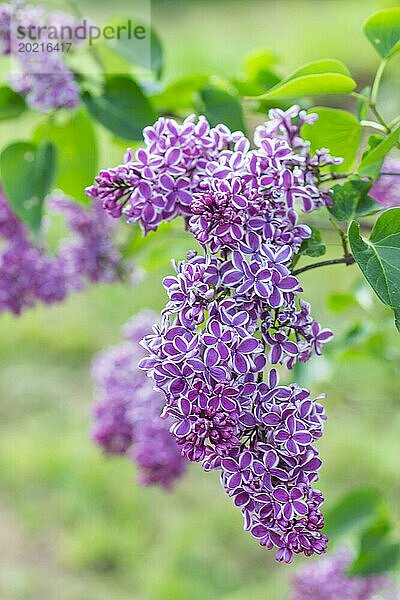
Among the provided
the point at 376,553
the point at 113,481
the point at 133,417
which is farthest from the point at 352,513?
the point at 113,481

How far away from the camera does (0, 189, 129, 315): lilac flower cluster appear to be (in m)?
1.05

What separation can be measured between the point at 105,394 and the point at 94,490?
1.02 meters

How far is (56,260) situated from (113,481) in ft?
3.78

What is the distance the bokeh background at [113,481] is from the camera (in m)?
1.88

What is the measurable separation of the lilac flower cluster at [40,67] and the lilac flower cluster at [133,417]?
1.10ft

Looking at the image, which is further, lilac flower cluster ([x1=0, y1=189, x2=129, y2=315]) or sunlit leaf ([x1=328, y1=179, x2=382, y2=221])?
lilac flower cluster ([x1=0, y1=189, x2=129, y2=315])

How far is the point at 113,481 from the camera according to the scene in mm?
2148

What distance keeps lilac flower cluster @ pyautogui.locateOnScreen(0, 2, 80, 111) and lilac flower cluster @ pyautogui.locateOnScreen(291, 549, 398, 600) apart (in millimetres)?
661

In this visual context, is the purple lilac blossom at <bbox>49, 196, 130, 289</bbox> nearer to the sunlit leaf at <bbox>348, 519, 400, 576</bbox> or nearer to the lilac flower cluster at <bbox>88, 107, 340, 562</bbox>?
the sunlit leaf at <bbox>348, 519, 400, 576</bbox>

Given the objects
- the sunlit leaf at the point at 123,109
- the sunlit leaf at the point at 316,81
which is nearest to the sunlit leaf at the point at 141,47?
the sunlit leaf at the point at 123,109

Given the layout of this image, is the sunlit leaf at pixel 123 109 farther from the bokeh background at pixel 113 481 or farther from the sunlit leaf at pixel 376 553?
the sunlit leaf at pixel 376 553

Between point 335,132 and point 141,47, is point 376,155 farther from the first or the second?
point 141,47

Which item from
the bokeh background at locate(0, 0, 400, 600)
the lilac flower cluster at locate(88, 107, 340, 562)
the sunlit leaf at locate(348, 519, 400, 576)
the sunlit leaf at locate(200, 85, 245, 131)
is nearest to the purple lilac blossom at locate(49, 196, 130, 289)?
the bokeh background at locate(0, 0, 400, 600)

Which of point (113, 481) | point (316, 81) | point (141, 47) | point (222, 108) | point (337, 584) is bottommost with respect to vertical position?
point (337, 584)
